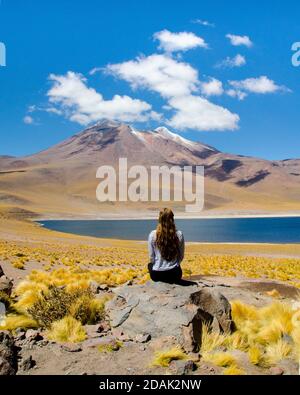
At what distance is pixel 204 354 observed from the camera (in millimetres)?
6949

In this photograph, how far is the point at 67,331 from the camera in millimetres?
7695

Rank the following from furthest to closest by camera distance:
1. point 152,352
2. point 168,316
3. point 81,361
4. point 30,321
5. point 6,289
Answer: point 6,289 < point 30,321 < point 168,316 < point 152,352 < point 81,361

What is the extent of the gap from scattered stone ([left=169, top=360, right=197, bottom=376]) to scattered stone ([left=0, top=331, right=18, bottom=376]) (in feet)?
7.40

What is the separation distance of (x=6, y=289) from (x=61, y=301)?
2.41m

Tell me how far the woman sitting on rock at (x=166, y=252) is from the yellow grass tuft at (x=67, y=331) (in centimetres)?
206

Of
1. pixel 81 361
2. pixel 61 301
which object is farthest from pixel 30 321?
pixel 81 361

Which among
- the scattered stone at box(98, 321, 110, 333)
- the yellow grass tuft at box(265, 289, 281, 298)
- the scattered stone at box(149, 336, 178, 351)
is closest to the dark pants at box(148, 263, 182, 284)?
the scattered stone at box(98, 321, 110, 333)

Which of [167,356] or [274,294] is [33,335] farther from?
[274,294]

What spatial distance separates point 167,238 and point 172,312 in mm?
1684

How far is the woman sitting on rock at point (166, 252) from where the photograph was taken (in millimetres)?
8961

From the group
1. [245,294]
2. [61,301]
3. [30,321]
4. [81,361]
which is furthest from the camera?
[245,294]

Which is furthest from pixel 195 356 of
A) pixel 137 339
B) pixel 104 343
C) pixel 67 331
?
pixel 67 331
